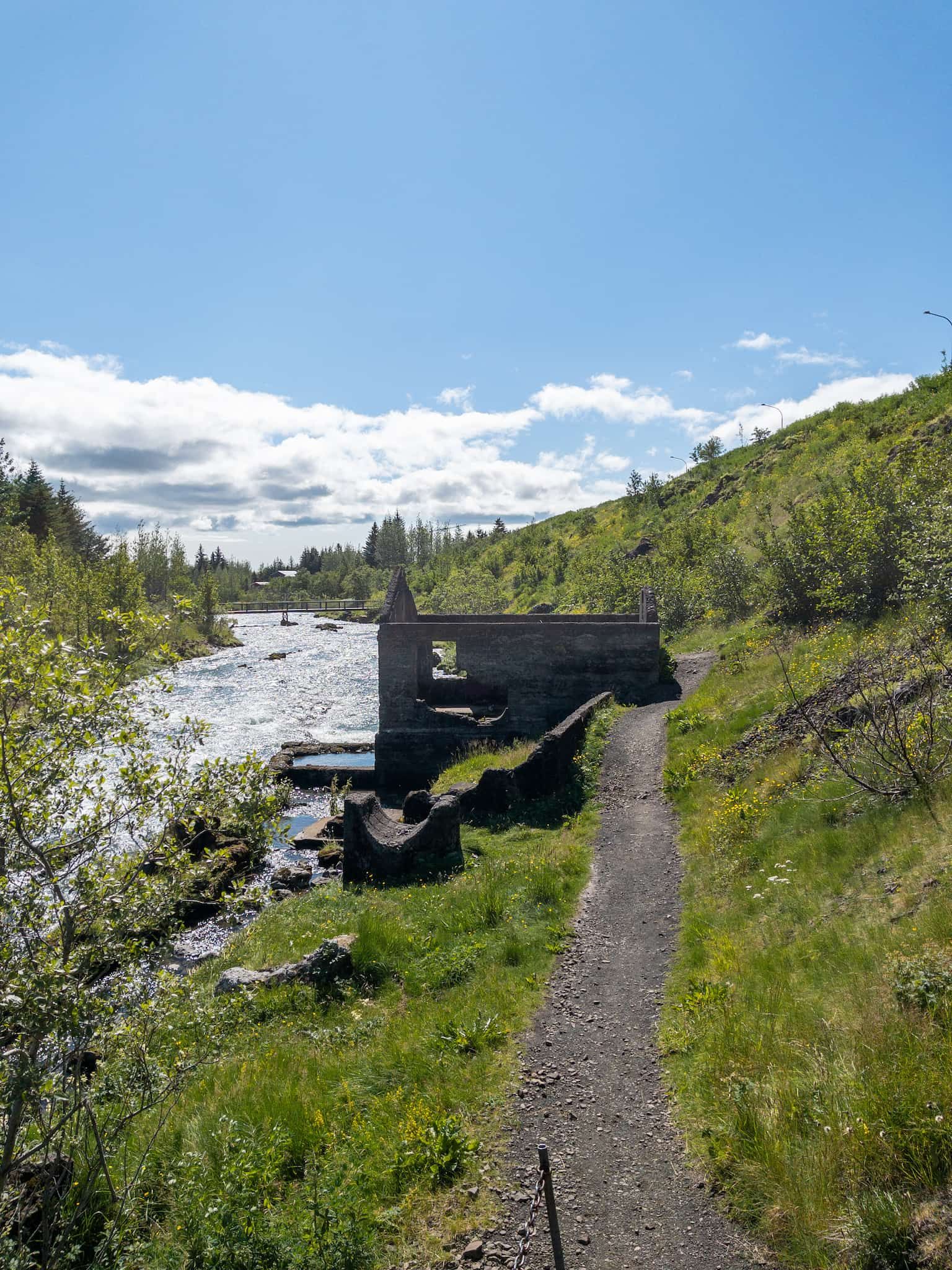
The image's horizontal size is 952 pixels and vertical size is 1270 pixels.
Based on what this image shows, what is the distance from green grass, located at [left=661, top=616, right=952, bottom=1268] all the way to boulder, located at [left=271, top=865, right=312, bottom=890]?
9.27 metres

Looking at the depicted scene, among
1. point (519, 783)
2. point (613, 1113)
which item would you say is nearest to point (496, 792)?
point (519, 783)

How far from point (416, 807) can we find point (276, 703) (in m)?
26.8

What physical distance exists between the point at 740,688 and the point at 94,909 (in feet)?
51.1

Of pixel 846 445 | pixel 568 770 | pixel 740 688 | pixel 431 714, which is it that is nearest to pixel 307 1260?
pixel 568 770

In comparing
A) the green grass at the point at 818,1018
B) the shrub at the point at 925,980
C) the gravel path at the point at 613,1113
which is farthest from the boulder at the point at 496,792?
the shrub at the point at 925,980

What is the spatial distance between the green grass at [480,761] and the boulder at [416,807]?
2.03 m

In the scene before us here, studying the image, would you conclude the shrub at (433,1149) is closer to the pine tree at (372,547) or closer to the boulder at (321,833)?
the boulder at (321,833)

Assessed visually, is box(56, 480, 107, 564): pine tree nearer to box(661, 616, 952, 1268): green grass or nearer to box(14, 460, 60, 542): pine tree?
box(14, 460, 60, 542): pine tree

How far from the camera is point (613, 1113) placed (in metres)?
6.45

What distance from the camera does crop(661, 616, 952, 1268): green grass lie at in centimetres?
454

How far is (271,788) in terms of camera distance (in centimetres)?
671

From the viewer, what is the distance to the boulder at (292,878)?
16406 mm

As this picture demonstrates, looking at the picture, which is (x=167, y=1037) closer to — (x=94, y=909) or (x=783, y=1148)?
(x=94, y=909)

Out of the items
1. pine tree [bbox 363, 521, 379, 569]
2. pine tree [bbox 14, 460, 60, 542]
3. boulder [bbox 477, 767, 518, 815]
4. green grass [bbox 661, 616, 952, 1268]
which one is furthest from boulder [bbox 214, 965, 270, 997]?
pine tree [bbox 363, 521, 379, 569]
